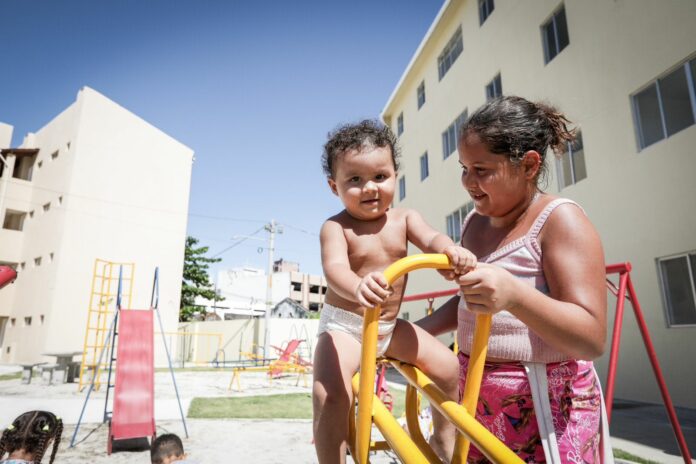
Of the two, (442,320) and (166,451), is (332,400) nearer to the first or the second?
(442,320)

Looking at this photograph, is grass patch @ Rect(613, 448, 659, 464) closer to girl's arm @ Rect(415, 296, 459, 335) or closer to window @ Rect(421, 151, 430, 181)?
girl's arm @ Rect(415, 296, 459, 335)

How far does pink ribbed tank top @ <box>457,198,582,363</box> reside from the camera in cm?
120

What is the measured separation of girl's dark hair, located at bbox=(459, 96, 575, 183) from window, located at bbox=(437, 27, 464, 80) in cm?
1617

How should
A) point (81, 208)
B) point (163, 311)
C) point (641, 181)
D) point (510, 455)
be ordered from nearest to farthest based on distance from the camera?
point (510, 455) < point (641, 181) < point (81, 208) < point (163, 311)

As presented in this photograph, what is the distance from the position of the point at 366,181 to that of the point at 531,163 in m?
0.72

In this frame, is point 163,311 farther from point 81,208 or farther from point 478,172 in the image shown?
point 478,172

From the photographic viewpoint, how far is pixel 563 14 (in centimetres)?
1058

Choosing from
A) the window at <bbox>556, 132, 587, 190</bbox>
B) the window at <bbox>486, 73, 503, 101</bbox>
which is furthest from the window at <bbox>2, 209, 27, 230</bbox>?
the window at <bbox>556, 132, 587, 190</bbox>

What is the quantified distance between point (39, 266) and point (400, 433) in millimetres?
26296

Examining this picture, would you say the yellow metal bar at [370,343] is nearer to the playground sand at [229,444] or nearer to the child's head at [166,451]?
the child's head at [166,451]

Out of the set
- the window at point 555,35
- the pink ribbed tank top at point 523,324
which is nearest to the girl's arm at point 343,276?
the pink ribbed tank top at point 523,324

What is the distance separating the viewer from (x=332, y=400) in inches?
56.7

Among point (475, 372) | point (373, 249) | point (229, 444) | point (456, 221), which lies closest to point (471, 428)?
point (475, 372)

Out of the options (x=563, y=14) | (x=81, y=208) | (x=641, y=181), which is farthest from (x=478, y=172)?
(x=81, y=208)
